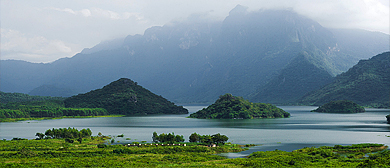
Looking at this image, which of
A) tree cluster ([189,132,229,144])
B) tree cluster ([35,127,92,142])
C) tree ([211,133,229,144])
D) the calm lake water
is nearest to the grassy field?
tree ([211,133,229,144])

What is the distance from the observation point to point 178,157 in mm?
60562

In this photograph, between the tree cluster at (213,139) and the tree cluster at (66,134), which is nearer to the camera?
the tree cluster at (213,139)

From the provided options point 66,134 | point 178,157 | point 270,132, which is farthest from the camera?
point 270,132

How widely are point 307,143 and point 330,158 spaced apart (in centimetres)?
2445

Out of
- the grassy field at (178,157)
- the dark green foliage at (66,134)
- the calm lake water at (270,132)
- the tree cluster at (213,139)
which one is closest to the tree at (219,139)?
the tree cluster at (213,139)

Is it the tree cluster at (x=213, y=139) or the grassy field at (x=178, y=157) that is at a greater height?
the tree cluster at (x=213, y=139)

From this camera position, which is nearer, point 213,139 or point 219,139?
point 219,139

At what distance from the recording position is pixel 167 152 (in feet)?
221

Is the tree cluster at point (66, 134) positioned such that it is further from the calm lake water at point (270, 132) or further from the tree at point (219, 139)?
the tree at point (219, 139)

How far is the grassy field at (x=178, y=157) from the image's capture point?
52719mm

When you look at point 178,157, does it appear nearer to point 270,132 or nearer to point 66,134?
point 66,134

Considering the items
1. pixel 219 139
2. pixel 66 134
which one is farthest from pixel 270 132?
pixel 66 134

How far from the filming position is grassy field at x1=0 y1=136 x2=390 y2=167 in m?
52.7

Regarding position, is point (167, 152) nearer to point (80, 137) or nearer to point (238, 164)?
point (238, 164)
